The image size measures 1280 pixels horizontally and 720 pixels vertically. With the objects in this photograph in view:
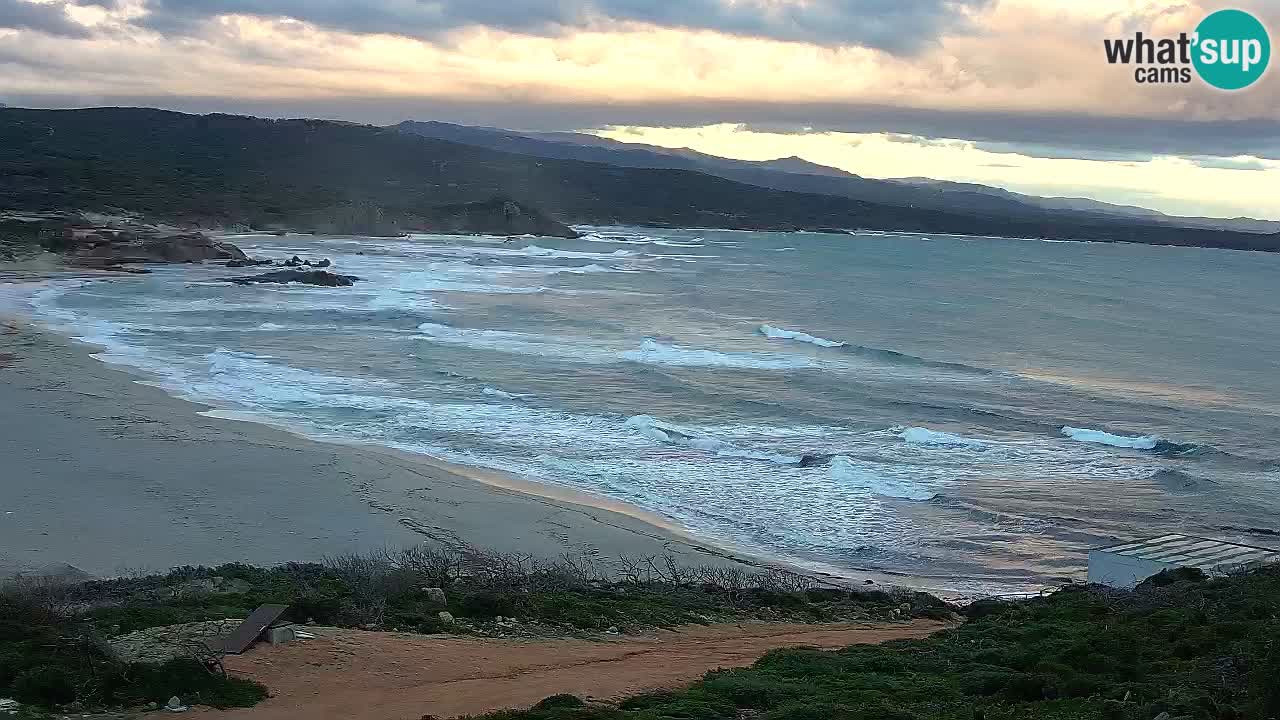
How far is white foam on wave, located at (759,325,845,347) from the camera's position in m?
46.0

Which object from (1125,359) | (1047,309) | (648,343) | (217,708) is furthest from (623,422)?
(1047,309)

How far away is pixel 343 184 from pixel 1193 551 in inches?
4638

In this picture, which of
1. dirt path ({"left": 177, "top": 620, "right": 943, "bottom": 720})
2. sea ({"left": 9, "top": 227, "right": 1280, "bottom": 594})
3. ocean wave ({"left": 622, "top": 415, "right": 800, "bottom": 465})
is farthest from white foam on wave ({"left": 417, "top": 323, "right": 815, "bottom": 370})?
dirt path ({"left": 177, "top": 620, "right": 943, "bottom": 720})

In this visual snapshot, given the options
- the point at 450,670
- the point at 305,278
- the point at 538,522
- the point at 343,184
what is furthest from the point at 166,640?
the point at 343,184

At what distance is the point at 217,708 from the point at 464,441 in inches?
639

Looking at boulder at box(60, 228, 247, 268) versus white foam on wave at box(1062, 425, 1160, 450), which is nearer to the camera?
white foam on wave at box(1062, 425, 1160, 450)

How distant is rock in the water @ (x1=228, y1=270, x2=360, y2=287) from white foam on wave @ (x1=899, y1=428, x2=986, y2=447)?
124 feet

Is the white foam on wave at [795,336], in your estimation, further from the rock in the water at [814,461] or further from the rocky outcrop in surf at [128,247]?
the rocky outcrop in surf at [128,247]

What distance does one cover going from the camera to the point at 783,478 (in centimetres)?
2358

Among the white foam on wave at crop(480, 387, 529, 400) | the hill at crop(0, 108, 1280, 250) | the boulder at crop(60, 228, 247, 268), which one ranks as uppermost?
the hill at crop(0, 108, 1280, 250)

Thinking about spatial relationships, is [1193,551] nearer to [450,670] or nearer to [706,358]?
[450,670]

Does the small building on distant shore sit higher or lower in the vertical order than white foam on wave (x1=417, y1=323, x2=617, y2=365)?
lower

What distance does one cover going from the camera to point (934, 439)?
27.9 meters

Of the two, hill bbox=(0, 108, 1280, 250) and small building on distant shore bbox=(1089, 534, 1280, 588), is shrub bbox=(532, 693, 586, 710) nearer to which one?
small building on distant shore bbox=(1089, 534, 1280, 588)
